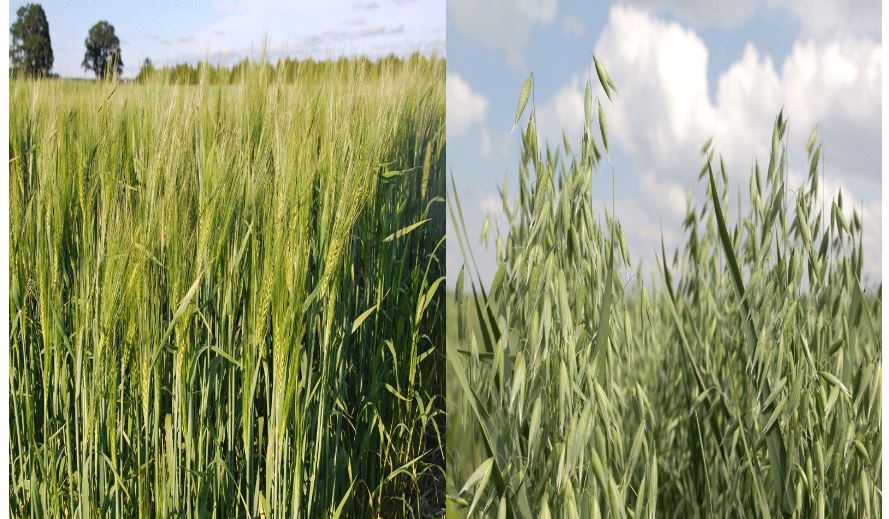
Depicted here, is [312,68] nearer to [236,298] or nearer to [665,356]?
[236,298]

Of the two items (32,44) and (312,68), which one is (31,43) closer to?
(32,44)

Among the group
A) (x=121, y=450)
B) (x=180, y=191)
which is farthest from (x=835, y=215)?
(x=121, y=450)

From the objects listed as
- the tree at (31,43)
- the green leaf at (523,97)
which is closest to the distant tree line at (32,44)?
the tree at (31,43)

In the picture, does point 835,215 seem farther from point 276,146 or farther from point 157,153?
point 157,153

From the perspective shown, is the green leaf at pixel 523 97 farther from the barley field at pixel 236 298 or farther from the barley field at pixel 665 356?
the barley field at pixel 236 298

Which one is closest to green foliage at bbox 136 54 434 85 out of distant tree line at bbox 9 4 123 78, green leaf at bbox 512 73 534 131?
green leaf at bbox 512 73 534 131

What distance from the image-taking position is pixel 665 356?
4.78ft

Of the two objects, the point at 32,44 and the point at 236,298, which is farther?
the point at 32,44

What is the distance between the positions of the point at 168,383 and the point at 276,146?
0.44 metres

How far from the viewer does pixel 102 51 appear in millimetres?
1531

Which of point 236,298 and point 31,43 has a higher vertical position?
point 31,43

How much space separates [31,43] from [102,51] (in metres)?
0.17

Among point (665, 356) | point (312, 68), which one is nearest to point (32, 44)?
point (312, 68)

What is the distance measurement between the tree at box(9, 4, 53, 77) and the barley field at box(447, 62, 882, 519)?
87 centimetres
